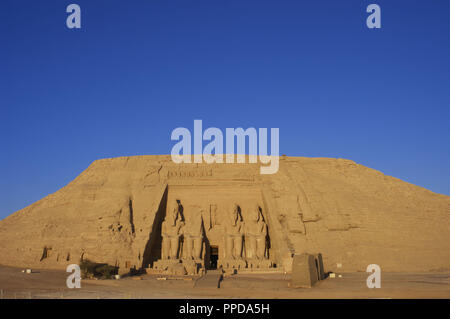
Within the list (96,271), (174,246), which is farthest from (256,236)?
(96,271)

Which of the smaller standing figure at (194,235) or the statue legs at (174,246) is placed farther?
the smaller standing figure at (194,235)

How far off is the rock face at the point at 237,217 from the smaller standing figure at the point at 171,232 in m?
0.19

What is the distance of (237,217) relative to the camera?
76.6ft

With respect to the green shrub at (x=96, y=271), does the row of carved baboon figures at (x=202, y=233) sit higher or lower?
higher

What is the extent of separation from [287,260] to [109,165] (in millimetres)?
11491

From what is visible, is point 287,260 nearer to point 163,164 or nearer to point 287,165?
point 287,165

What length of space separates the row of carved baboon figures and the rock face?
54 mm

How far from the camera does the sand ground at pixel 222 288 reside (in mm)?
13258

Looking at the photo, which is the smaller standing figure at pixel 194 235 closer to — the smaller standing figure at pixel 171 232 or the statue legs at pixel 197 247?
the statue legs at pixel 197 247

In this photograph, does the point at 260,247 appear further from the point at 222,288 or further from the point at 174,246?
the point at 222,288

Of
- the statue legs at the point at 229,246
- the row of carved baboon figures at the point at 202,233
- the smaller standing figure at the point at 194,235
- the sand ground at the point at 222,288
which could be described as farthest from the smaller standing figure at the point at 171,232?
the sand ground at the point at 222,288

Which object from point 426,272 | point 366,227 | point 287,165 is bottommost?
point 426,272
